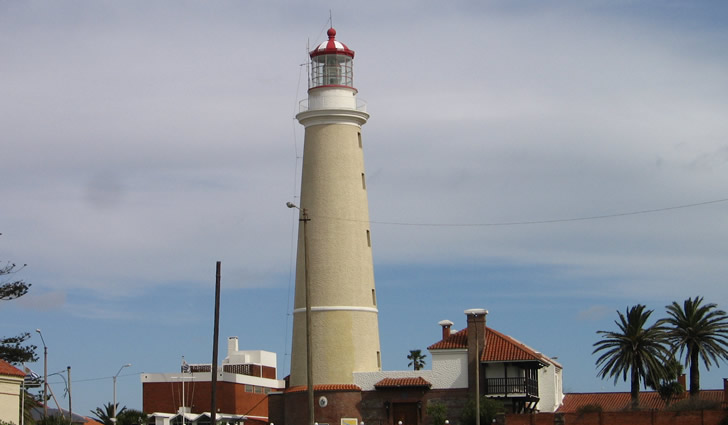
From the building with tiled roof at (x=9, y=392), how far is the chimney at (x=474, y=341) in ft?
72.7

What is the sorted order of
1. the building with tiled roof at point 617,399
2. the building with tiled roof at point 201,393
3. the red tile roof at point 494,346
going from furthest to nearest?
the building with tiled roof at point 201,393 → the building with tiled roof at point 617,399 → the red tile roof at point 494,346

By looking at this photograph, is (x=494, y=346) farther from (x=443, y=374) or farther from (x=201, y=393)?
(x=201, y=393)

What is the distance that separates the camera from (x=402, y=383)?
58656 millimetres

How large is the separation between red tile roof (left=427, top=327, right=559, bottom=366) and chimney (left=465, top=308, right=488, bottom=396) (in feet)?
1.19

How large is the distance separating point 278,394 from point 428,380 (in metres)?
8.42

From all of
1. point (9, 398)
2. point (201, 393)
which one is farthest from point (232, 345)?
point (9, 398)

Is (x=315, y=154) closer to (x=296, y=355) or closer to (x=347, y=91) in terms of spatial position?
(x=347, y=91)

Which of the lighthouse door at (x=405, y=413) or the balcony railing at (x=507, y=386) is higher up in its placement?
the balcony railing at (x=507, y=386)

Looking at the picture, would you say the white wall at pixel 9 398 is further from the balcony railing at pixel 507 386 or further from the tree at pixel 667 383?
the tree at pixel 667 383

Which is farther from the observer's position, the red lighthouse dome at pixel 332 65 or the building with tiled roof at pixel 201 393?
the building with tiled roof at pixel 201 393

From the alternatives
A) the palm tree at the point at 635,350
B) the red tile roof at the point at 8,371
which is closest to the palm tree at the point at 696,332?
the palm tree at the point at 635,350

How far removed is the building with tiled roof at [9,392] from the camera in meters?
54.2

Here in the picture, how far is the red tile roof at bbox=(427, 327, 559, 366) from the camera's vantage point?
58156 mm

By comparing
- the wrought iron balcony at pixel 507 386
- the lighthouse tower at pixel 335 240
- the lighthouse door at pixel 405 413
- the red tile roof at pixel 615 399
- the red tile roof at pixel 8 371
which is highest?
the lighthouse tower at pixel 335 240
